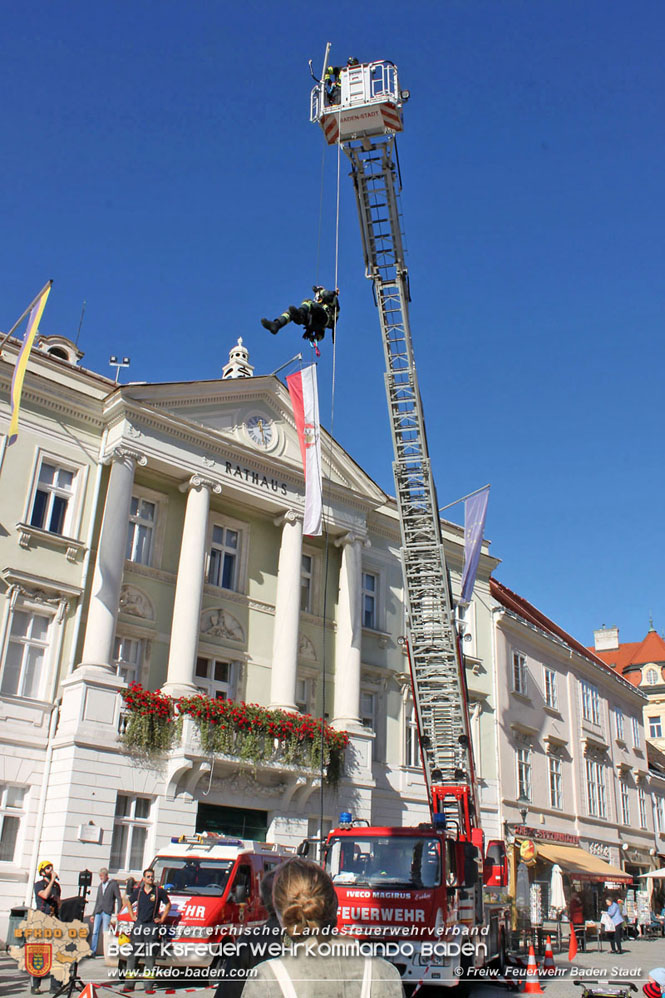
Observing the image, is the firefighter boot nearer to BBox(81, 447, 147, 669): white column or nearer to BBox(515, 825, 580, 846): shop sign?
BBox(81, 447, 147, 669): white column

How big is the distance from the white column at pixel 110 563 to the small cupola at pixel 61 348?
418 centimetres

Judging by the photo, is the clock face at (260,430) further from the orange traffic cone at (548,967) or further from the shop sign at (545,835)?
the shop sign at (545,835)

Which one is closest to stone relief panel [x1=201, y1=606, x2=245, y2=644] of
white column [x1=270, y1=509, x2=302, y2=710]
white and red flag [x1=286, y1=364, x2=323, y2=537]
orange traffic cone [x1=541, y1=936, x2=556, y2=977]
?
white column [x1=270, y1=509, x2=302, y2=710]

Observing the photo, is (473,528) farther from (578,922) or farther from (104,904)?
(104,904)

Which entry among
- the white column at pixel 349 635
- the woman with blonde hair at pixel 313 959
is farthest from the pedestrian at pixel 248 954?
the white column at pixel 349 635

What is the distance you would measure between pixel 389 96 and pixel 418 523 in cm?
961

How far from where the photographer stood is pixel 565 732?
36.7 meters

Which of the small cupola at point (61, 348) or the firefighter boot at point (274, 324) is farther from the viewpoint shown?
the small cupola at point (61, 348)

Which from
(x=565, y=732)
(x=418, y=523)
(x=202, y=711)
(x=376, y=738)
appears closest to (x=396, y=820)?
(x=376, y=738)

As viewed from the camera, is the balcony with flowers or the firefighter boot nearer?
the firefighter boot

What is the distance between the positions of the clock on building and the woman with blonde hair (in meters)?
22.8

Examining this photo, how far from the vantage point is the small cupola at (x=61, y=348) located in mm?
24359

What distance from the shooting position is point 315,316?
56.7 feet

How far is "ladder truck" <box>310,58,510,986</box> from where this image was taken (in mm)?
12078
